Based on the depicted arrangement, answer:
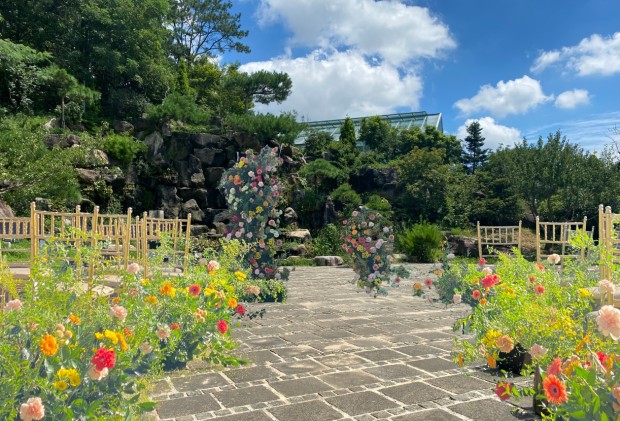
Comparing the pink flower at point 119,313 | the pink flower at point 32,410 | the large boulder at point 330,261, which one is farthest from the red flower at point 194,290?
the large boulder at point 330,261

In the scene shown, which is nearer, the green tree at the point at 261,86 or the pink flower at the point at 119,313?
the pink flower at the point at 119,313

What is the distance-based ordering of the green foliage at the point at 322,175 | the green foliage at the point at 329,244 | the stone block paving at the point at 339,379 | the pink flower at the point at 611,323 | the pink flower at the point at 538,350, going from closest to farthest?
the pink flower at the point at 611,323
the pink flower at the point at 538,350
the stone block paving at the point at 339,379
the green foliage at the point at 329,244
the green foliage at the point at 322,175

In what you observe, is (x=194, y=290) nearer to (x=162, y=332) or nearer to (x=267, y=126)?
(x=162, y=332)

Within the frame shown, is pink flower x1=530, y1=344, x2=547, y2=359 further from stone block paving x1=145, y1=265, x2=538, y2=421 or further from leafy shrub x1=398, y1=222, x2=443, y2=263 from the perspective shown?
leafy shrub x1=398, y1=222, x2=443, y2=263

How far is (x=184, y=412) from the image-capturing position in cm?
258

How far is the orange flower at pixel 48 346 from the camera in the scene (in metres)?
1.68

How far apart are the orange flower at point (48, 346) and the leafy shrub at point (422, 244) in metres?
12.7

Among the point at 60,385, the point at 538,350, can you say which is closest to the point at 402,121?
the point at 538,350

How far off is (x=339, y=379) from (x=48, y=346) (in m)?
1.95

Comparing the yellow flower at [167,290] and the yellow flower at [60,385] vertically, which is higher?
the yellow flower at [167,290]

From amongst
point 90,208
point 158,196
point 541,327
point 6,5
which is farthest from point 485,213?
point 6,5

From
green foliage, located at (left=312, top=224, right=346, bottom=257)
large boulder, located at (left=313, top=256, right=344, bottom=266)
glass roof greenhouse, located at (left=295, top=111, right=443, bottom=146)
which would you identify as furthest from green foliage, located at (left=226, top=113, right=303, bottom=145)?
glass roof greenhouse, located at (left=295, top=111, right=443, bottom=146)

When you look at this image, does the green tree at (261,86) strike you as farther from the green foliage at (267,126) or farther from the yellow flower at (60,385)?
the yellow flower at (60,385)

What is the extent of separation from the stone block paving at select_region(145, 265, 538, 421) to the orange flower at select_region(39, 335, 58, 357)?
99 cm
